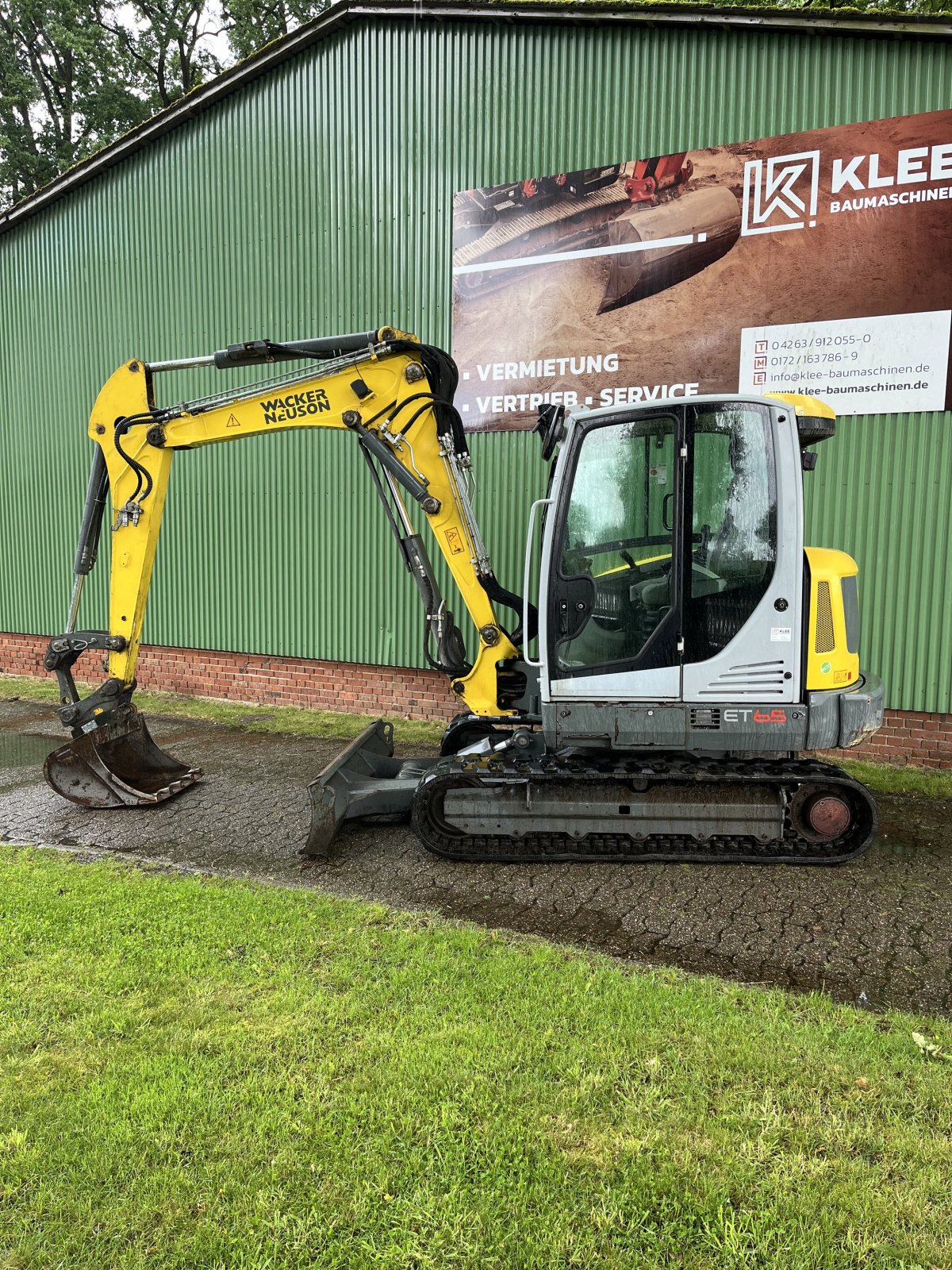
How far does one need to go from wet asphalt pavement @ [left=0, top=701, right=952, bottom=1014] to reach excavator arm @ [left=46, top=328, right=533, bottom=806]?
0.64 meters

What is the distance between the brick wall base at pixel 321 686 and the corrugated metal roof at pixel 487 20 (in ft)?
19.3

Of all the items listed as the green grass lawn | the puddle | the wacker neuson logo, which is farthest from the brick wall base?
the green grass lawn

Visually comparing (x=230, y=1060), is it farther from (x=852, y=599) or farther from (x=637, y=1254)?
(x=852, y=599)

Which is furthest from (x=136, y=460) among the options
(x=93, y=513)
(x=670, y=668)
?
(x=670, y=668)

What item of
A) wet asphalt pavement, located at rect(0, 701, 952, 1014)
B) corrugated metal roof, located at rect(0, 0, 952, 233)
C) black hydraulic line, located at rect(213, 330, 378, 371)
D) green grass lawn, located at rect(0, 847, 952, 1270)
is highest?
corrugated metal roof, located at rect(0, 0, 952, 233)

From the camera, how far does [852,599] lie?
203 inches

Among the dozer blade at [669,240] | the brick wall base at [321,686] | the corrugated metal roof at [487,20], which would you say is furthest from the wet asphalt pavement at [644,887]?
the corrugated metal roof at [487,20]

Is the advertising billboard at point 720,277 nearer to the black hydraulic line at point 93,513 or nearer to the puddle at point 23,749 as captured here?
the black hydraulic line at point 93,513

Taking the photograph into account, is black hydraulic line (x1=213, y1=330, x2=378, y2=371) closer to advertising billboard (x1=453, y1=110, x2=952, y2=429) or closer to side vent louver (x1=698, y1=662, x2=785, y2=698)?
advertising billboard (x1=453, y1=110, x2=952, y2=429)

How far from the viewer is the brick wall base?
293 inches

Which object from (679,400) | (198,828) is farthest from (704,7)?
(198,828)

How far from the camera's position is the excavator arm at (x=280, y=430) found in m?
5.82

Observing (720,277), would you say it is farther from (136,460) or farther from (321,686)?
(321,686)

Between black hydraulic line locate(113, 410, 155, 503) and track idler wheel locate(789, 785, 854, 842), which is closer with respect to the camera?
track idler wheel locate(789, 785, 854, 842)
